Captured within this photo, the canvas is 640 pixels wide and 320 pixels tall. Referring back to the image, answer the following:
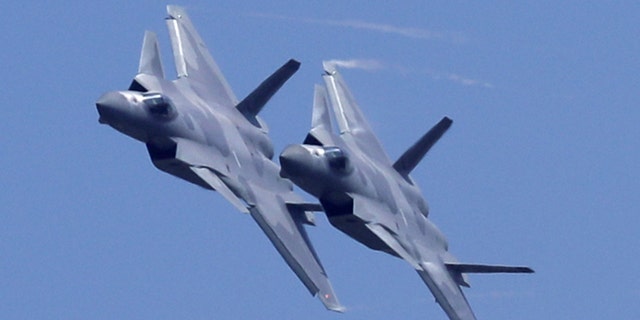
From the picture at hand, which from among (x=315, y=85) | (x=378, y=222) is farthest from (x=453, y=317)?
(x=315, y=85)

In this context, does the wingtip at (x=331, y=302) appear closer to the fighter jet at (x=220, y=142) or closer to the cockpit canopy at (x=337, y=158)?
the fighter jet at (x=220, y=142)

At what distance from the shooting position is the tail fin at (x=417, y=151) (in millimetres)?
48688

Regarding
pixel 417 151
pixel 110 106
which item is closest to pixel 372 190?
pixel 417 151

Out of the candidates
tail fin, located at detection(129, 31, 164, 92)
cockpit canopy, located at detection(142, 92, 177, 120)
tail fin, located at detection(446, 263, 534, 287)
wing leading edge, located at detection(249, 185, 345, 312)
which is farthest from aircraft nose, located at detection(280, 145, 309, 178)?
tail fin, located at detection(446, 263, 534, 287)

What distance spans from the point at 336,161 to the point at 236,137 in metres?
2.69

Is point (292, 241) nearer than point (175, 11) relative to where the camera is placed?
Yes

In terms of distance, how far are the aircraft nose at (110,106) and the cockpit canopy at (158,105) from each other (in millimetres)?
597

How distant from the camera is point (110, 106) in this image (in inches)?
1726

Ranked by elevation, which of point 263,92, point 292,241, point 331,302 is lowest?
point 331,302

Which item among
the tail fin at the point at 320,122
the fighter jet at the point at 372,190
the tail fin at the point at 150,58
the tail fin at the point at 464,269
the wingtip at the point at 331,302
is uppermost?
the tail fin at the point at 150,58

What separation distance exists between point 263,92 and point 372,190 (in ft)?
11.7

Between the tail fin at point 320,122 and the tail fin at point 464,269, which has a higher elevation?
the tail fin at point 320,122

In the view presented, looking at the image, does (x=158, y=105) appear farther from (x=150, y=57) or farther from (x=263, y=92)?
(x=263, y=92)

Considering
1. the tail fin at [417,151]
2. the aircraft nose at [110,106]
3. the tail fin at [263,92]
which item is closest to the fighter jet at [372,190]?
the tail fin at [417,151]
